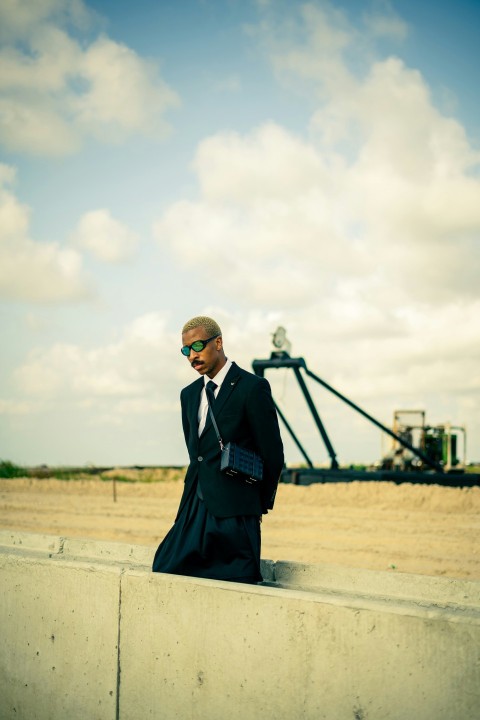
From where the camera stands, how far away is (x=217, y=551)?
3.08 metres

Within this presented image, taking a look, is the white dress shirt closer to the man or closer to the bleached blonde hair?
the man

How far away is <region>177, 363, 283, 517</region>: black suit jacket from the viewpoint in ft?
10.2

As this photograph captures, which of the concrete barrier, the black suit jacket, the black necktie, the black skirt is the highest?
the black necktie

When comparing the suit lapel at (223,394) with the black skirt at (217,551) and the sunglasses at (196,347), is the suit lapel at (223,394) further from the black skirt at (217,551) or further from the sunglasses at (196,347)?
the black skirt at (217,551)

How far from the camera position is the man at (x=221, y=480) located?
3064 millimetres

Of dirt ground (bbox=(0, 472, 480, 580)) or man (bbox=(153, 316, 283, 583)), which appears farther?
dirt ground (bbox=(0, 472, 480, 580))

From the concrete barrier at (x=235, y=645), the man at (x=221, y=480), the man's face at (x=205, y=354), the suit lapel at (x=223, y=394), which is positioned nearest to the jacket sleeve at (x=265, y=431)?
the man at (x=221, y=480)

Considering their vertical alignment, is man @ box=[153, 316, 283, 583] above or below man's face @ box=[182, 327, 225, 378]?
below

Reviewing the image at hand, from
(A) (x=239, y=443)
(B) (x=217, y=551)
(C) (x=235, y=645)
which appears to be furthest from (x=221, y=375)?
(C) (x=235, y=645)

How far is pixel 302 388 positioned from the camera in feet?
55.8

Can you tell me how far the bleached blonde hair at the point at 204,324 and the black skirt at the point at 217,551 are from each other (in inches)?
34.4

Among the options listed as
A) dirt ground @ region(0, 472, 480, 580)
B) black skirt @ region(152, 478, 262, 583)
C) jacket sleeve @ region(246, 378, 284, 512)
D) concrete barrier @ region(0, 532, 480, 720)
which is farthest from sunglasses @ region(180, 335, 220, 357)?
dirt ground @ region(0, 472, 480, 580)

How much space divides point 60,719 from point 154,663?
698 mm

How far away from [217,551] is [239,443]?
20.5 inches
